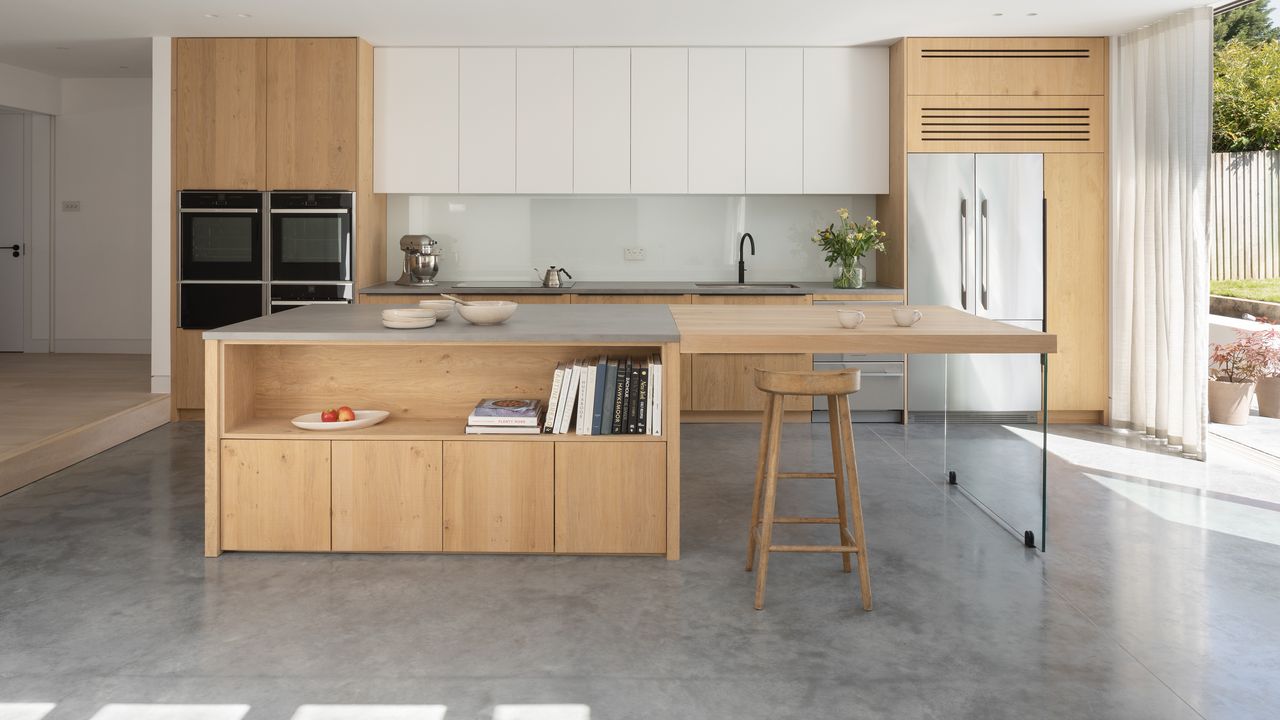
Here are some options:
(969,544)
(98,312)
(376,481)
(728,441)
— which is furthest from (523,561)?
(98,312)

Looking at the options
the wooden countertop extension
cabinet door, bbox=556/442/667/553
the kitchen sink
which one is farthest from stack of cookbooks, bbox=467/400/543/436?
the kitchen sink

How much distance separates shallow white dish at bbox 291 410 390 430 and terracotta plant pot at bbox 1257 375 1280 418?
5602 mm

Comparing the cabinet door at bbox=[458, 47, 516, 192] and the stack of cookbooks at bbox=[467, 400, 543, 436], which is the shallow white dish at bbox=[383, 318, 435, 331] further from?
the cabinet door at bbox=[458, 47, 516, 192]

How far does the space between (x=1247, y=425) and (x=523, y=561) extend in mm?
5026

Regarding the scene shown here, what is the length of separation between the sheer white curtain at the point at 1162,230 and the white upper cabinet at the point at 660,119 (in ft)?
8.81

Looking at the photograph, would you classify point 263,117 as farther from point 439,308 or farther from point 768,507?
point 768,507

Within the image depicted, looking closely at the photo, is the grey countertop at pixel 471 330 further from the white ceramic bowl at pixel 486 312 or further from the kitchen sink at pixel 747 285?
the kitchen sink at pixel 747 285

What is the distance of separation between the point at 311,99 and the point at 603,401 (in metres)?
3.69

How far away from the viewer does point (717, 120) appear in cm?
649

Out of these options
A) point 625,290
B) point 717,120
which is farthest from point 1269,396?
point 625,290

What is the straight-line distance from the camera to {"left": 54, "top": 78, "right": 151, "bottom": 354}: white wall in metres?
8.44

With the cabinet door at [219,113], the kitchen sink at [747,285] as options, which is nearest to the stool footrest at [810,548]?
the kitchen sink at [747,285]

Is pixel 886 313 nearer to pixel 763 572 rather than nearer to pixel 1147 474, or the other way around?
pixel 763 572

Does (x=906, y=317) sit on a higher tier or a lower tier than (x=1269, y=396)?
higher
